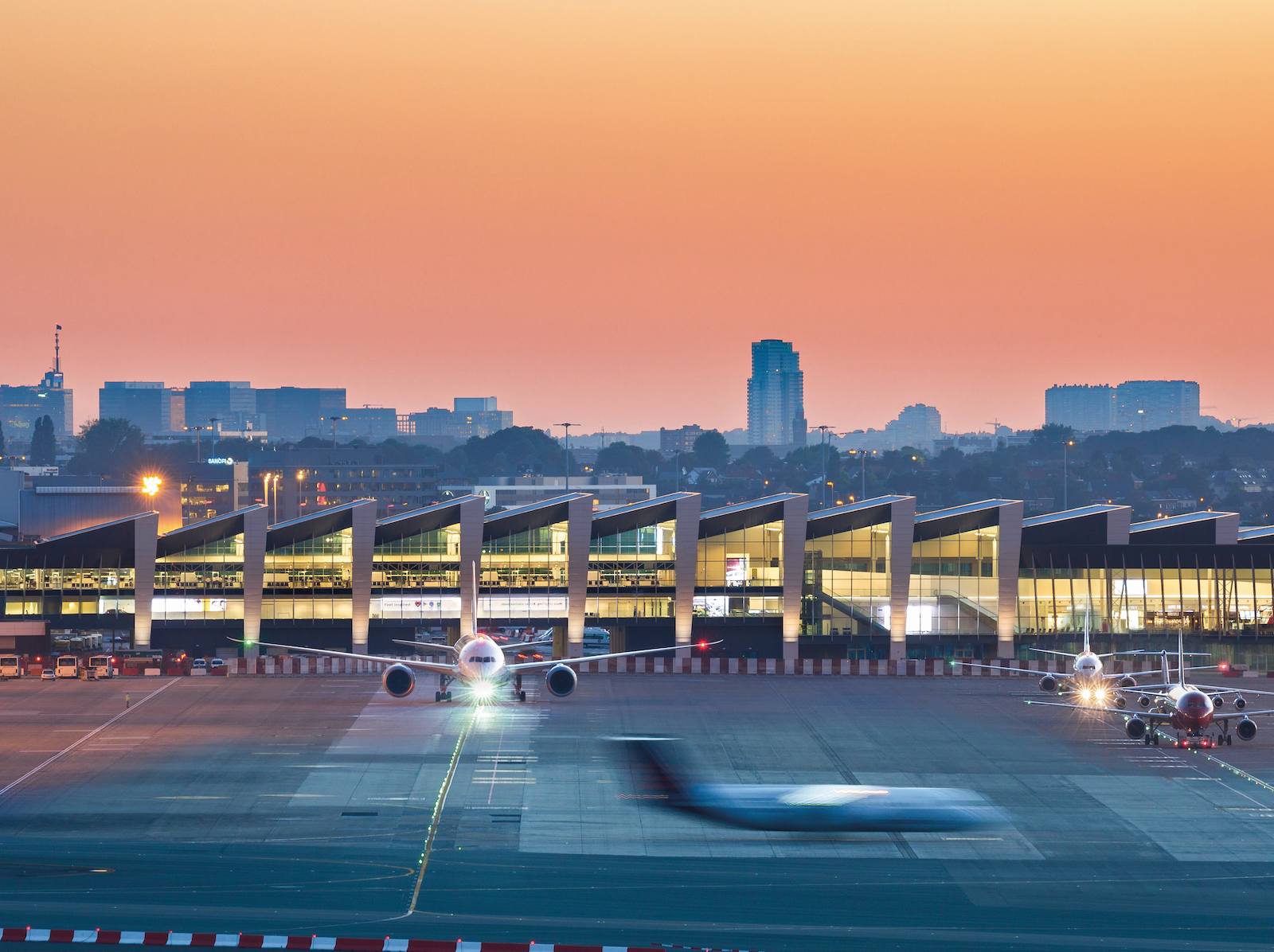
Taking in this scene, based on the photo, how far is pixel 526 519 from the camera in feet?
340

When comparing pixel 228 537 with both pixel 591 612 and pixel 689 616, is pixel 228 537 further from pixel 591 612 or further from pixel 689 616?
pixel 689 616

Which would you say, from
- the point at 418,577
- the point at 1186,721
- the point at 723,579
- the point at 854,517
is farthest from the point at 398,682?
the point at 854,517

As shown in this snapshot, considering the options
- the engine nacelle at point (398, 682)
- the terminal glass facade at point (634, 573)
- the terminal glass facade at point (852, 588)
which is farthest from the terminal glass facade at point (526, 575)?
the engine nacelle at point (398, 682)

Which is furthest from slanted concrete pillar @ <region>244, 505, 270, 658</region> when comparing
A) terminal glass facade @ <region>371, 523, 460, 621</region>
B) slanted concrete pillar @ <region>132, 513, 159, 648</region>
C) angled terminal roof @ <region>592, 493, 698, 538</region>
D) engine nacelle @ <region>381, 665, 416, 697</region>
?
engine nacelle @ <region>381, 665, 416, 697</region>

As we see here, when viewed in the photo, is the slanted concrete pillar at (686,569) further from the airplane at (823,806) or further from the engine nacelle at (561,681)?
the airplane at (823,806)

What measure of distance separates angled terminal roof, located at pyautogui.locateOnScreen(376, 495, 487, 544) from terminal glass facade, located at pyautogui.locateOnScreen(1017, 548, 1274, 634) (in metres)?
40.9

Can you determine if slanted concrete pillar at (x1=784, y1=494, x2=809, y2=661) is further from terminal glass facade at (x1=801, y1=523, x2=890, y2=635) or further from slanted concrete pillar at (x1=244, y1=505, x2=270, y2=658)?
slanted concrete pillar at (x1=244, y1=505, x2=270, y2=658)

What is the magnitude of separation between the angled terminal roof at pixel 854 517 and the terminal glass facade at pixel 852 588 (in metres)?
0.36

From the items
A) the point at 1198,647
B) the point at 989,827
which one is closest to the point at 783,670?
the point at 1198,647

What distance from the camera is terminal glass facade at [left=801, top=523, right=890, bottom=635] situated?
10406 cm

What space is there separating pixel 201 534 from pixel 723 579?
36888 mm

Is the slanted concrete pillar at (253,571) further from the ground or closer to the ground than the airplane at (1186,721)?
further from the ground

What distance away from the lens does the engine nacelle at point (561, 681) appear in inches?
2894

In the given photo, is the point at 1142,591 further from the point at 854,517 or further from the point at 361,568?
the point at 361,568
